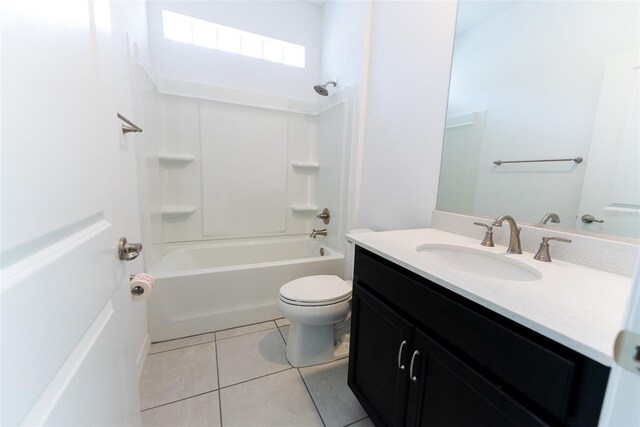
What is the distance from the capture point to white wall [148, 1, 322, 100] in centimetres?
209

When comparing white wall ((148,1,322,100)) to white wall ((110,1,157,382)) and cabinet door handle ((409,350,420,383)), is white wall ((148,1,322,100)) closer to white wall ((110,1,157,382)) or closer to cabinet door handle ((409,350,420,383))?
white wall ((110,1,157,382))

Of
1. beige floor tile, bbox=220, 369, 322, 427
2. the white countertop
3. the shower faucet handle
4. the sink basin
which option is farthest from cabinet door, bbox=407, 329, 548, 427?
the shower faucet handle

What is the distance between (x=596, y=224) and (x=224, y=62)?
2703 millimetres

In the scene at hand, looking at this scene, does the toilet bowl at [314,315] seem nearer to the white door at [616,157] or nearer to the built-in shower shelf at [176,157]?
the white door at [616,157]

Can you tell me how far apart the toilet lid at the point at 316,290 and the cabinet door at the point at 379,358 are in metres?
0.29

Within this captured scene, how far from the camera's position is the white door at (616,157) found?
818 mm

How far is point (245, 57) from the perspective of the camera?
2346mm

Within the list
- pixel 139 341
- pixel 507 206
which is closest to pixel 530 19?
pixel 507 206

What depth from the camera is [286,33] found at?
241 cm

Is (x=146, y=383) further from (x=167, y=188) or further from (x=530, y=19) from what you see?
(x=530, y=19)

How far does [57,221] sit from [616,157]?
1534mm

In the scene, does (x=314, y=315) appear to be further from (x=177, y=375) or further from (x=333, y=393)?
(x=177, y=375)

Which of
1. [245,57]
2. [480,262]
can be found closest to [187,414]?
[480,262]

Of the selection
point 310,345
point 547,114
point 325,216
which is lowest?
point 310,345
